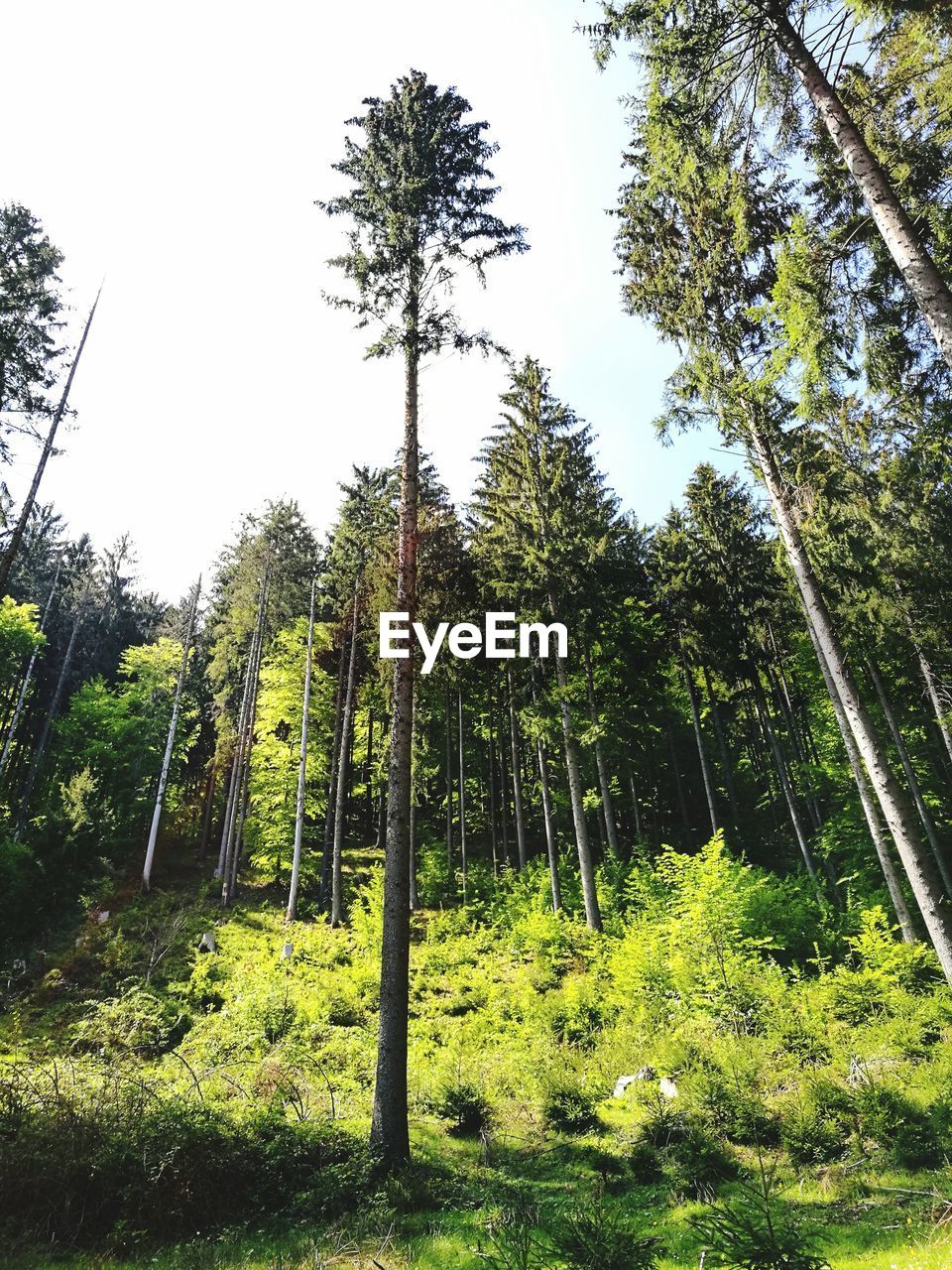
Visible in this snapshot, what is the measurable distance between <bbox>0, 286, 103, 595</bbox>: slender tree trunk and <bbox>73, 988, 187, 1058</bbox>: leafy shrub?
927cm

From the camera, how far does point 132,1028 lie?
13594mm

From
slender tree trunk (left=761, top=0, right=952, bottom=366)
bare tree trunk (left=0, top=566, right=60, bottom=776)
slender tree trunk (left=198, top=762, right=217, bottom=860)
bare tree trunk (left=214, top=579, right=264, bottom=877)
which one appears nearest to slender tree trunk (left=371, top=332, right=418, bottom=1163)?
slender tree trunk (left=761, top=0, right=952, bottom=366)

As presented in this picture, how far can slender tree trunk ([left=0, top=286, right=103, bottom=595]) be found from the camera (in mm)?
13156

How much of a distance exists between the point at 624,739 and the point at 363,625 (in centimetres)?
1055

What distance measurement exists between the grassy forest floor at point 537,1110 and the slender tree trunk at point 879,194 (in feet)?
25.9

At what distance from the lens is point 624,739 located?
2212 cm

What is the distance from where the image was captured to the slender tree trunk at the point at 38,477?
13.2 metres

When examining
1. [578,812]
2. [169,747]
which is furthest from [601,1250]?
[169,747]

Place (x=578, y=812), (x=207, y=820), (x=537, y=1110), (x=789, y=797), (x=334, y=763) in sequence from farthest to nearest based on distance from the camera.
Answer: (x=207, y=820) → (x=334, y=763) → (x=789, y=797) → (x=578, y=812) → (x=537, y=1110)

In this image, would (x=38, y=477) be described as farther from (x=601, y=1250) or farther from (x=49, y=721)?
(x=49, y=721)

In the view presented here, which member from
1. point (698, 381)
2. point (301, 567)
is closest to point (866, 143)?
point (698, 381)

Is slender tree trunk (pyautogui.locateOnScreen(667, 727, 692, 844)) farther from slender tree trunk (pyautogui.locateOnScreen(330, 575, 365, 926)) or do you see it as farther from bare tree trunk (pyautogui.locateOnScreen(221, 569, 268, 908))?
bare tree trunk (pyautogui.locateOnScreen(221, 569, 268, 908))

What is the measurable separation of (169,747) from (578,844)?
1997 centimetres

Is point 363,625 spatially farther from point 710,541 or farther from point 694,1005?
point 694,1005
